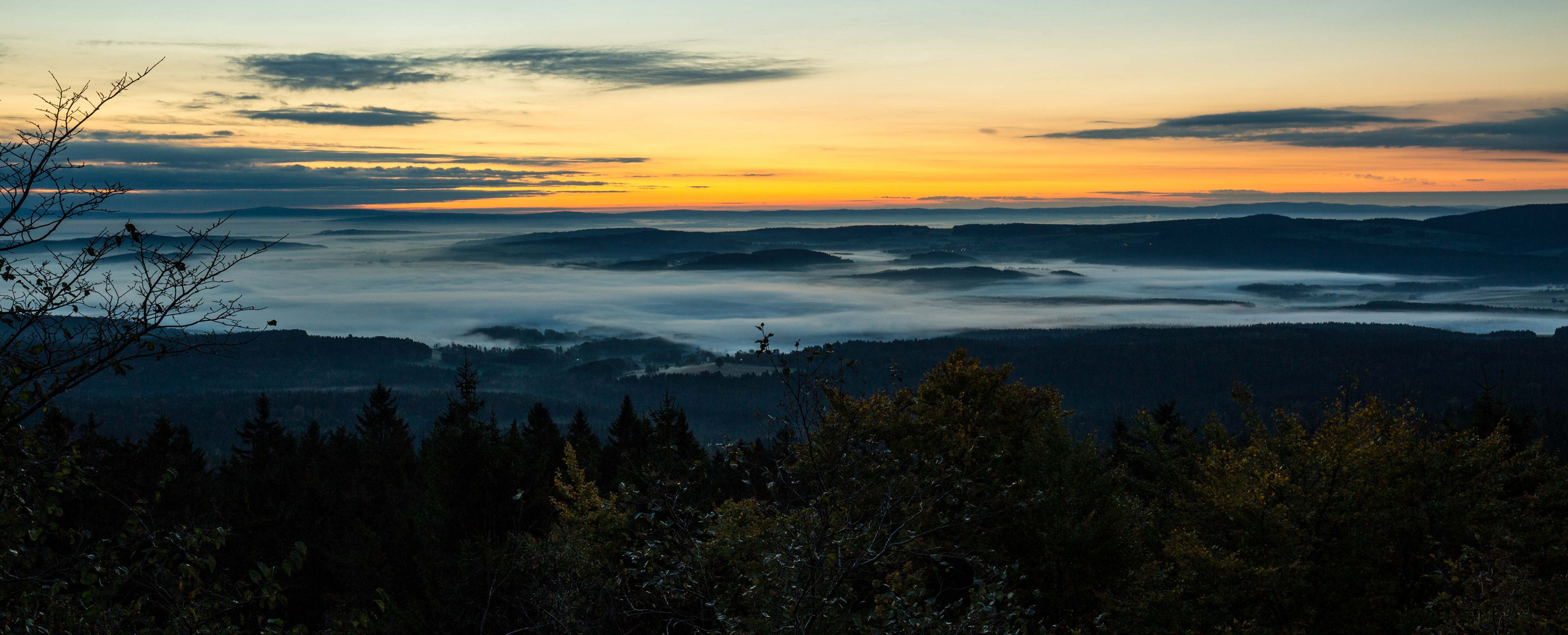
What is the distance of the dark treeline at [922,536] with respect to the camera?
8664 mm

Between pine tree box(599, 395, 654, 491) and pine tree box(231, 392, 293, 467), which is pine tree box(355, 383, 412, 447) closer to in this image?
pine tree box(231, 392, 293, 467)

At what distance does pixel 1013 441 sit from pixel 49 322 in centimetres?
2077

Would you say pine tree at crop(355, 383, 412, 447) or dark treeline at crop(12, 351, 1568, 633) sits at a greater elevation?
dark treeline at crop(12, 351, 1568, 633)

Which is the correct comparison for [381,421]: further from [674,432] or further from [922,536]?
[922,536]

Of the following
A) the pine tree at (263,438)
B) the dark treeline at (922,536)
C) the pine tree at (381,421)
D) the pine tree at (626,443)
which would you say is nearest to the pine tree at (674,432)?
the pine tree at (626,443)

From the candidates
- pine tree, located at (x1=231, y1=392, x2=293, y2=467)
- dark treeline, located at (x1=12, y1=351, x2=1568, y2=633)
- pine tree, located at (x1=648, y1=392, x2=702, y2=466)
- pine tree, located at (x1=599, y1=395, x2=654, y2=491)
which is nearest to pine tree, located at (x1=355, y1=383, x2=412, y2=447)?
pine tree, located at (x1=231, y1=392, x2=293, y2=467)

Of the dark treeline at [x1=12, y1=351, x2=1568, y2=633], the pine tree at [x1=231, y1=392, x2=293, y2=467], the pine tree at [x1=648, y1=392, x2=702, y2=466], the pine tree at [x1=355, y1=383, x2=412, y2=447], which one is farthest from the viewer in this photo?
the pine tree at [x1=355, y1=383, x2=412, y2=447]

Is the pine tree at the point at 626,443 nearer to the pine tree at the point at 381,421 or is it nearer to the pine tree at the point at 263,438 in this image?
the pine tree at the point at 381,421

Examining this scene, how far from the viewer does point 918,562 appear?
64.3 ft

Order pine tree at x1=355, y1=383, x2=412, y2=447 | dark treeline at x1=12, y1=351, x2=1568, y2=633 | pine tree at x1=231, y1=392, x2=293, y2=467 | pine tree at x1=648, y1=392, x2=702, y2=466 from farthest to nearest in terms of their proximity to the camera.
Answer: pine tree at x1=355, y1=383, x2=412, y2=447, pine tree at x1=231, y1=392, x2=293, y2=467, pine tree at x1=648, y1=392, x2=702, y2=466, dark treeline at x1=12, y1=351, x2=1568, y2=633

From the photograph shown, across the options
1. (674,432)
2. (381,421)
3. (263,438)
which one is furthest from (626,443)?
(263,438)

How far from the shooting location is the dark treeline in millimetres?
8664

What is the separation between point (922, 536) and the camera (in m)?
12.9

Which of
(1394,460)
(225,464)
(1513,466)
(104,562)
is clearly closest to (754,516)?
(104,562)
